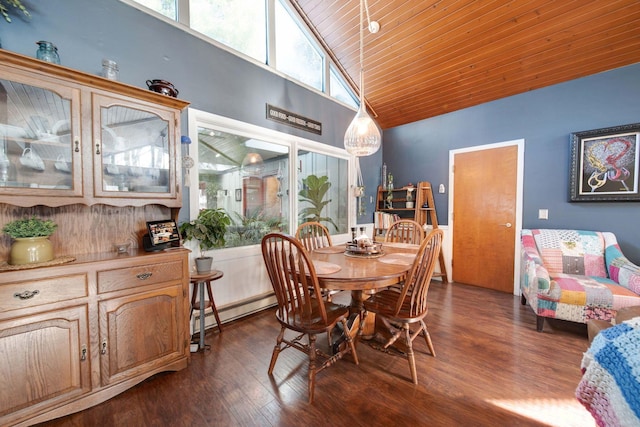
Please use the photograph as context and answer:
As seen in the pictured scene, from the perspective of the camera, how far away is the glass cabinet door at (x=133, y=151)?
1612 millimetres

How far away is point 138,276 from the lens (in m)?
1.62

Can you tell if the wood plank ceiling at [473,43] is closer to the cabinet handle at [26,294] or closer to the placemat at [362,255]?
the placemat at [362,255]

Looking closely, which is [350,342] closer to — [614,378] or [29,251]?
[614,378]

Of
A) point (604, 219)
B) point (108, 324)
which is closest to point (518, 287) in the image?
point (604, 219)

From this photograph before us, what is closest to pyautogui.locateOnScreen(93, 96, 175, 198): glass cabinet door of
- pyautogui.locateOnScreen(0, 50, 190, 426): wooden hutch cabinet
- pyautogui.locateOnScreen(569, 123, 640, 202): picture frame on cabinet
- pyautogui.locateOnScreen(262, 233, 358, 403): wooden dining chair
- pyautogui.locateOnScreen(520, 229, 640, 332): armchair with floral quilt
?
pyautogui.locateOnScreen(0, 50, 190, 426): wooden hutch cabinet

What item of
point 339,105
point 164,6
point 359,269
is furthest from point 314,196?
point 164,6

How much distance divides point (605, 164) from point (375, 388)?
3586 mm

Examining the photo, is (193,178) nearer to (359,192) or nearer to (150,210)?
(150,210)

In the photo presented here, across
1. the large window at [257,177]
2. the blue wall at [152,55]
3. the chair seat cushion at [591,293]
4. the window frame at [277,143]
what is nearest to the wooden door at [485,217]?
the chair seat cushion at [591,293]

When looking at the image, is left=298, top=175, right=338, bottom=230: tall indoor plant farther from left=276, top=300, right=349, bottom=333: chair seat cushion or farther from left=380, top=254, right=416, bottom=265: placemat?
left=276, top=300, right=349, bottom=333: chair seat cushion

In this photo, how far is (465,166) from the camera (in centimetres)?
387

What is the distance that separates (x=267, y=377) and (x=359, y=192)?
3130mm

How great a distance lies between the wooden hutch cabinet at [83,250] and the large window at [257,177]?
1.90ft

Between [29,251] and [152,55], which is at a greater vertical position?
[152,55]
